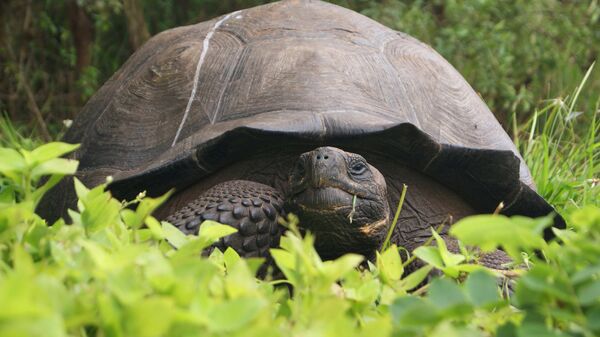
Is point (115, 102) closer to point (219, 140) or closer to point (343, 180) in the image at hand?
point (219, 140)

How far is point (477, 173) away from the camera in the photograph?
3.10 meters

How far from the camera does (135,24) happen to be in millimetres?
7070

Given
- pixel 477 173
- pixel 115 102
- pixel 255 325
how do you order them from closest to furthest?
pixel 255 325 → pixel 477 173 → pixel 115 102

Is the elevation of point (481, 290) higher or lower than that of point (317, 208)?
higher

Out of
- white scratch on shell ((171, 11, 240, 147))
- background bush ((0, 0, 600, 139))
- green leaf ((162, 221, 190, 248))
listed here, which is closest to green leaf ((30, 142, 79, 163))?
green leaf ((162, 221, 190, 248))

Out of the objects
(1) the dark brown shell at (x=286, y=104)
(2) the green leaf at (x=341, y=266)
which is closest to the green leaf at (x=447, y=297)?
(2) the green leaf at (x=341, y=266)

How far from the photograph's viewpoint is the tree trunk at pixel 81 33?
292 inches

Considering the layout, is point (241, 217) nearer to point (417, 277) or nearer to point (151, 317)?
point (417, 277)

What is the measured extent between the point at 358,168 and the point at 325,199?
0.53 ft

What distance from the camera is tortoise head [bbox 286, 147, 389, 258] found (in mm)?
2725

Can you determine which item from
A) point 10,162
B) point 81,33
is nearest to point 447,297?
point 10,162

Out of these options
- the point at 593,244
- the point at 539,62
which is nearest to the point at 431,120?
the point at 593,244

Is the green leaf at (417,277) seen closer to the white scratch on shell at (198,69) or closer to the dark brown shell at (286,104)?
the dark brown shell at (286,104)

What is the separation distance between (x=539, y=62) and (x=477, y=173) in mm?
4331
